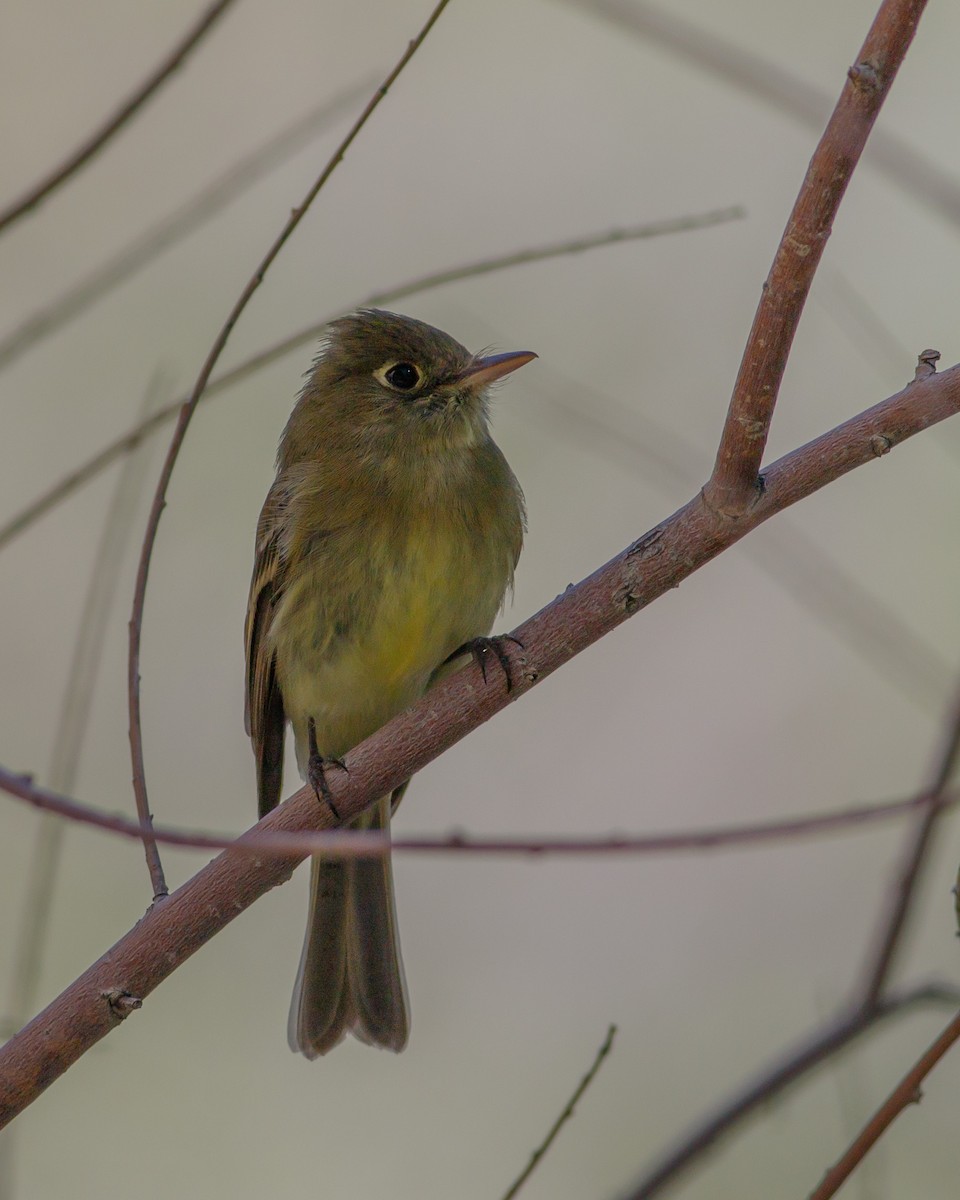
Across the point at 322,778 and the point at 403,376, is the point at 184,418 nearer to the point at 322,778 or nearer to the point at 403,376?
the point at 322,778

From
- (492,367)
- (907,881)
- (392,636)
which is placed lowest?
(907,881)

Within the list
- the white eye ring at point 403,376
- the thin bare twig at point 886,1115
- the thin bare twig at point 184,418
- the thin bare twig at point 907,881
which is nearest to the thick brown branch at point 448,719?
the thin bare twig at point 184,418

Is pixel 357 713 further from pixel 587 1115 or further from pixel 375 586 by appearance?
pixel 587 1115

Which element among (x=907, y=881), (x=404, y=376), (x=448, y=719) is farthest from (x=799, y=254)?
(x=404, y=376)

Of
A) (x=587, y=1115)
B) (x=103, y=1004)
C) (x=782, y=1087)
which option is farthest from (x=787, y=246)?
(x=587, y=1115)

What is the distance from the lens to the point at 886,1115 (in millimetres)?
2146

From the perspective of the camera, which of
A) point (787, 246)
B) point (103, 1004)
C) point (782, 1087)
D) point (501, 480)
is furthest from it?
point (501, 480)

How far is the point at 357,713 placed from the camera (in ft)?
13.1

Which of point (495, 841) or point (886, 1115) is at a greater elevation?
point (495, 841)

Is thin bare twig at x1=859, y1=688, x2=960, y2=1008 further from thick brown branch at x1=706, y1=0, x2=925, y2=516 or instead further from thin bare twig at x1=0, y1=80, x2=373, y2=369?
thin bare twig at x1=0, y1=80, x2=373, y2=369

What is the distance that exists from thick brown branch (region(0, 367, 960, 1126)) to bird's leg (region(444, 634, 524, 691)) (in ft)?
0.07

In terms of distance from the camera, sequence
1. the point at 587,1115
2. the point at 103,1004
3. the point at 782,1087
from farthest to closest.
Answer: the point at 587,1115, the point at 782,1087, the point at 103,1004

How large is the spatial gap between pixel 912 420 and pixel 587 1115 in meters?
3.47

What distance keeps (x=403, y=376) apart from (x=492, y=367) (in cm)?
36
